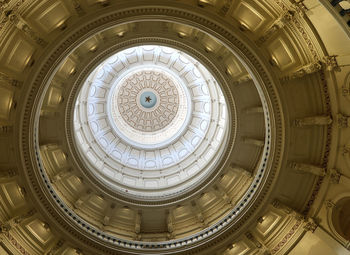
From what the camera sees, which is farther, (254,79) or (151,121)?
(151,121)

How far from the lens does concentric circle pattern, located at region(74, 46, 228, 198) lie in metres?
23.6

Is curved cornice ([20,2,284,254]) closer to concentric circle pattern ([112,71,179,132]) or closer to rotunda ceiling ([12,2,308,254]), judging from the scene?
rotunda ceiling ([12,2,308,254])

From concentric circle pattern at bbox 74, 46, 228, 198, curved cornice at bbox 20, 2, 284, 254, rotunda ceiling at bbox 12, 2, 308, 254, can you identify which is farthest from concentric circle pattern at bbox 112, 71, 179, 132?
curved cornice at bbox 20, 2, 284, 254

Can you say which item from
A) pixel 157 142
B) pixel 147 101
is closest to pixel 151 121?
pixel 147 101

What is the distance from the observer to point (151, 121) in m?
30.3

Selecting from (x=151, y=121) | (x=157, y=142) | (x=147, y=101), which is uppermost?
(x=147, y=101)

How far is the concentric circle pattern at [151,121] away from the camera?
23594mm

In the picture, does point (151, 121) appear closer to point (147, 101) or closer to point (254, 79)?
point (147, 101)

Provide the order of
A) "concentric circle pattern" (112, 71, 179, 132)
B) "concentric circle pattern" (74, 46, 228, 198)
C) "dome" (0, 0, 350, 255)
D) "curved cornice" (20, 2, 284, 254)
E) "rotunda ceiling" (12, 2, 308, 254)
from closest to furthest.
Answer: "dome" (0, 0, 350, 255) < "curved cornice" (20, 2, 284, 254) < "rotunda ceiling" (12, 2, 308, 254) < "concentric circle pattern" (74, 46, 228, 198) < "concentric circle pattern" (112, 71, 179, 132)

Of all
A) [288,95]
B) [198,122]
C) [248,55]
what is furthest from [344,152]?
[198,122]

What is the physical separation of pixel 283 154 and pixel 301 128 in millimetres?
1695

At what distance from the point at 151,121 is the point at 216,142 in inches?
356

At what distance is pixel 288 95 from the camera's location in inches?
605

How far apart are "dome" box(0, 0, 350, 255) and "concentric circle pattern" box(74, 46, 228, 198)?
665mm
